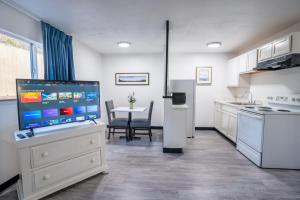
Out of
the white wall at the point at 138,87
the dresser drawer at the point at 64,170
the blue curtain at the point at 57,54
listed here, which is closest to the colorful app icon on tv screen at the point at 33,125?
the dresser drawer at the point at 64,170

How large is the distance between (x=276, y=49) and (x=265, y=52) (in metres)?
0.34

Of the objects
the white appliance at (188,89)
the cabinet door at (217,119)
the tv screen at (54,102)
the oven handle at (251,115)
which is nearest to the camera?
the tv screen at (54,102)

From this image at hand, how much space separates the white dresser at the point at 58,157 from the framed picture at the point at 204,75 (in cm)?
367

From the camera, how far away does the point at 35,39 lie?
8.87 ft

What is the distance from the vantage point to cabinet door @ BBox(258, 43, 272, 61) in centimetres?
303

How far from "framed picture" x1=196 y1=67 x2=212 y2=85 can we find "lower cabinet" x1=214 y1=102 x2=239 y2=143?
30.1 inches

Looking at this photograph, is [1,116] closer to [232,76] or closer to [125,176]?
[125,176]

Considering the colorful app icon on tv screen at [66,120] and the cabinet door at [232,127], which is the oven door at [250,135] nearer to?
the cabinet door at [232,127]

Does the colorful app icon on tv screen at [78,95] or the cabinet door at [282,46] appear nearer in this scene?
the colorful app icon on tv screen at [78,95]

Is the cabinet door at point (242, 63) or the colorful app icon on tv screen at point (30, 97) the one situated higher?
the cabinet door at point (242, 63)

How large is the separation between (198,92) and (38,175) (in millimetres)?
4514

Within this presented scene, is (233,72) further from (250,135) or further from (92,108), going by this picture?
(92,108)

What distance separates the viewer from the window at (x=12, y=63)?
7.39 ft

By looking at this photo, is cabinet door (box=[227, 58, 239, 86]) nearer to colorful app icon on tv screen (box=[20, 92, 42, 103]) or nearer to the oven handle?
the oven handle
